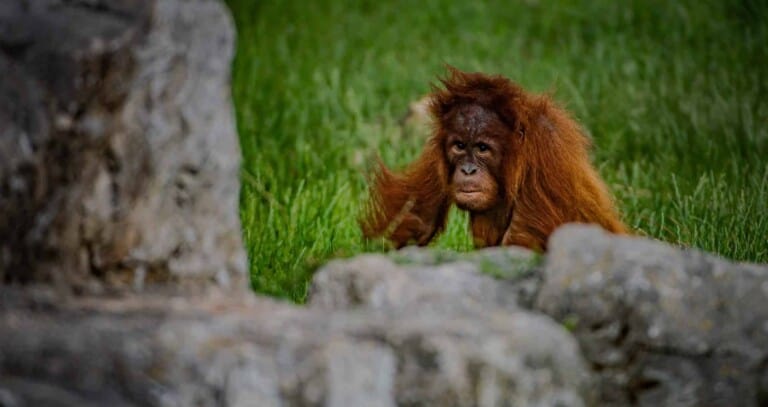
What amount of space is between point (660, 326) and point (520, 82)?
15.6ft

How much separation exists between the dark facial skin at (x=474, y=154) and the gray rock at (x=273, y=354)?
181cm

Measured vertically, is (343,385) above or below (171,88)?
below

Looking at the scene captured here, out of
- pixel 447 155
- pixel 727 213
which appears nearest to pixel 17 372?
pixel 447 155

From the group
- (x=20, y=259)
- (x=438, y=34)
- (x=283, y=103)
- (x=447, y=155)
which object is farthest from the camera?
(x=438, y=34)

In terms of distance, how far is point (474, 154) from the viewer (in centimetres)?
473

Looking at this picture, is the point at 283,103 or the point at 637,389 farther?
the point at 283,103

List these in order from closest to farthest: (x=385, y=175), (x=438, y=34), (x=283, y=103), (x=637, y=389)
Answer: (x=637, y=389) < (x=385, y=175) < (x=283, y=103) < (x=438, y=34)

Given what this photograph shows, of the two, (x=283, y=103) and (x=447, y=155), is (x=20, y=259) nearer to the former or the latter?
(x=447, y=155)

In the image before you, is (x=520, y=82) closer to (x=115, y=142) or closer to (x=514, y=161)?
(x=514, y=161)

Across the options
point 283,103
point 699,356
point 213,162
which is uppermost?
point 213,162

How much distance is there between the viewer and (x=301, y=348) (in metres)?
2.67

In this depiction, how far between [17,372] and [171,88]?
696mm

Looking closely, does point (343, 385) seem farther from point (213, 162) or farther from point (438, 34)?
point (438, 34)

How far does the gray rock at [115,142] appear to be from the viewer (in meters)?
2.82
